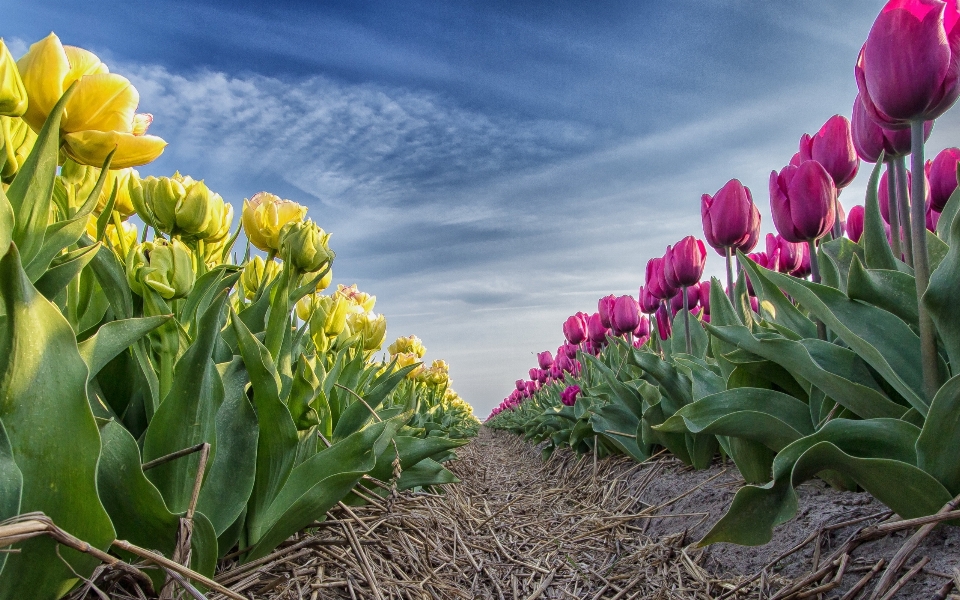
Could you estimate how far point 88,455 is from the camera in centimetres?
83

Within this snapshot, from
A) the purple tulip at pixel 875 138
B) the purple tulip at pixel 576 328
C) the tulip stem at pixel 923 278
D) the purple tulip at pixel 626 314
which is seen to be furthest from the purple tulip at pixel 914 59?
the purple tulip at pixel 576 328

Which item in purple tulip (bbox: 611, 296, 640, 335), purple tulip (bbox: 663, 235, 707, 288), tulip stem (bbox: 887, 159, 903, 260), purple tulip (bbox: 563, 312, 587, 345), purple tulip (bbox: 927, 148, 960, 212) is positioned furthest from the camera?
purple tulip (bbox: 563, 312, 587, 345)

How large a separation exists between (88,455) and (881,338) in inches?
68.8

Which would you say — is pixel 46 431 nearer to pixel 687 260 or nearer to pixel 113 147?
pixel 113 147

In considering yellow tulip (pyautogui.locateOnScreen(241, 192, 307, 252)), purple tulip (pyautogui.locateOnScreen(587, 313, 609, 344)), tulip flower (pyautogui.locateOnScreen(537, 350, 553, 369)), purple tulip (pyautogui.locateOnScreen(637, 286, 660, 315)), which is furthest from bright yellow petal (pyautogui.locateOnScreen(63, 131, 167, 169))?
tulip flower (pyautogui.locateOnScreen(537, 350, 553, 369))

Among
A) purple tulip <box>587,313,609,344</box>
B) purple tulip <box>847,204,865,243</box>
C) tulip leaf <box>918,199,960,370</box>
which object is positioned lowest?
tulip leaf <box>918,199,960,370</box>

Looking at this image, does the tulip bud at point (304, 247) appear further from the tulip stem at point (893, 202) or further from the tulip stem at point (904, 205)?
the tulip stem at point (893, 202)

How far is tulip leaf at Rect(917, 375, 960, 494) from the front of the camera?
1.10 metres

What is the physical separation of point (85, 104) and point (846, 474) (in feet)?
5.84

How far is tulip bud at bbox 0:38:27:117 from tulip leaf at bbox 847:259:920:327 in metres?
1.90

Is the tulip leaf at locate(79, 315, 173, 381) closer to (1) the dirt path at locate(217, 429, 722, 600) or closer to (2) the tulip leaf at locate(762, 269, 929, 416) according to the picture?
(1) the dirt path at locate(217, 429, 722, 600)

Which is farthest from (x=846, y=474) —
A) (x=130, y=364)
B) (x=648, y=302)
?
(x=648, y=302)

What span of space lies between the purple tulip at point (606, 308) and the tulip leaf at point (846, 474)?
3.08 metres

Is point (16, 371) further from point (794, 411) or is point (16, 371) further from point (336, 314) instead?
point (794, 411)
